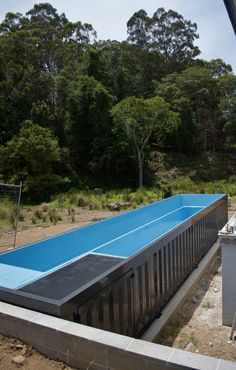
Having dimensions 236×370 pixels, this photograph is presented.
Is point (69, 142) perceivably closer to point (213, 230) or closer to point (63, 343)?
point (213, 230)

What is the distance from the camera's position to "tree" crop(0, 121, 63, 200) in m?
15.9

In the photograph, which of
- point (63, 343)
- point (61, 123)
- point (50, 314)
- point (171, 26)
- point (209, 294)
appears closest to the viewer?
point (63, 343)

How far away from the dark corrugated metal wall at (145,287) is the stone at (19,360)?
0.40m

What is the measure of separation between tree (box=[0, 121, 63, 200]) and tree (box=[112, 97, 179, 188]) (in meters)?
4.36

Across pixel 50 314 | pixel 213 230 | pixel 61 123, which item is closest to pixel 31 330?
pixel 50 314

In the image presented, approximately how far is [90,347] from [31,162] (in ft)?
49.4

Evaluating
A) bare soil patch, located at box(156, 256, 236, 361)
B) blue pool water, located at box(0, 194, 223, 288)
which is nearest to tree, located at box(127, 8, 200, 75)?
blue pool water, located at box(0, 194, 223, 288)

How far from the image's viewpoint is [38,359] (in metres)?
1.81

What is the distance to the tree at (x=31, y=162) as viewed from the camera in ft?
52.2

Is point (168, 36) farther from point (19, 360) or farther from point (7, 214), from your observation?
point (19, 360)

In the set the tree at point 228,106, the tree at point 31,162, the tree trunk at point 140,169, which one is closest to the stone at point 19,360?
the tree at point 31,162

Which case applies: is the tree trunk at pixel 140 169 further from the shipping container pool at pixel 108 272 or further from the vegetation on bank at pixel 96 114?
the shipping container pool at pixel 108 272

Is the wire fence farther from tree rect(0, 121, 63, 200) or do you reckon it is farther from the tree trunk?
the tree trunk

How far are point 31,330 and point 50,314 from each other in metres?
0.15
